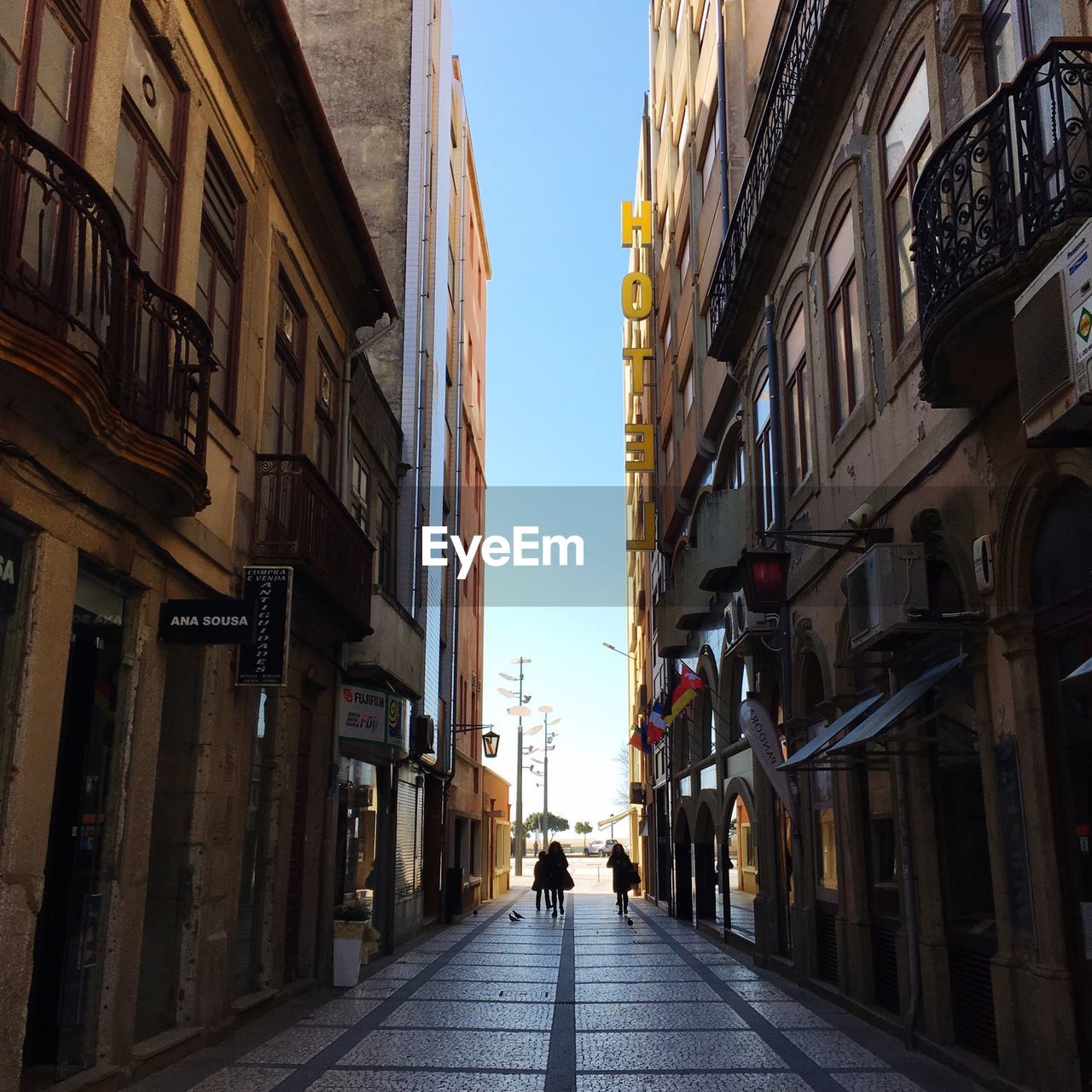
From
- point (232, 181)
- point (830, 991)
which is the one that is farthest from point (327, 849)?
point (232, 181)

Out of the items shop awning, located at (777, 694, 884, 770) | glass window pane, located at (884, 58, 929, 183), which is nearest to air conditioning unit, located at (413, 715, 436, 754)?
shop awning, located at (777, 694, 884, 770)

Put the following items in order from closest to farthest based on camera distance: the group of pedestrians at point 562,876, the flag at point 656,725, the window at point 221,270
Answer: the window at point 221,270 → the group of pedestrians at point 562,876 → the flag at point 656,725

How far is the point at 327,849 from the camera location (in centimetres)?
1379

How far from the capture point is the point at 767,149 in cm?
1453

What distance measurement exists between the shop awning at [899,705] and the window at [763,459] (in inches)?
262

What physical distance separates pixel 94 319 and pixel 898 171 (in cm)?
698

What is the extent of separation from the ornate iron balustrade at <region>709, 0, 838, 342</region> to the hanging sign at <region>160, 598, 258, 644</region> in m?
7.72

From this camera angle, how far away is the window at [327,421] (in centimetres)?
1441

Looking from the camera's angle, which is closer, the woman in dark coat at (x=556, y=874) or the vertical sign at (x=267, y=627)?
the vertical sign at (x=267, y=627)

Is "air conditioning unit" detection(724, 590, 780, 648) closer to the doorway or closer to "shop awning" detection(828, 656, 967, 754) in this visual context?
"shop awning" detection(828, 656, 967, 754)

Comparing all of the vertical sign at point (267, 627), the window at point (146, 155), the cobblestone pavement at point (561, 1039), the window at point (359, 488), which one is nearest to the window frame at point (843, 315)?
the vertical sign at point (267, 627)

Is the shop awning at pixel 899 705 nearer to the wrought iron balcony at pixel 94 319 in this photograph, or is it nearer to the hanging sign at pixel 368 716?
the wrought iron balcony at pixel 94 319

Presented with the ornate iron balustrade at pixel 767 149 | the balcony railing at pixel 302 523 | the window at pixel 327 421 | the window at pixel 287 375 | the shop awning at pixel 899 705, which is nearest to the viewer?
the shop awning at pixel 899 705

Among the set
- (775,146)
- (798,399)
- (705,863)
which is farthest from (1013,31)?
(705,863)
